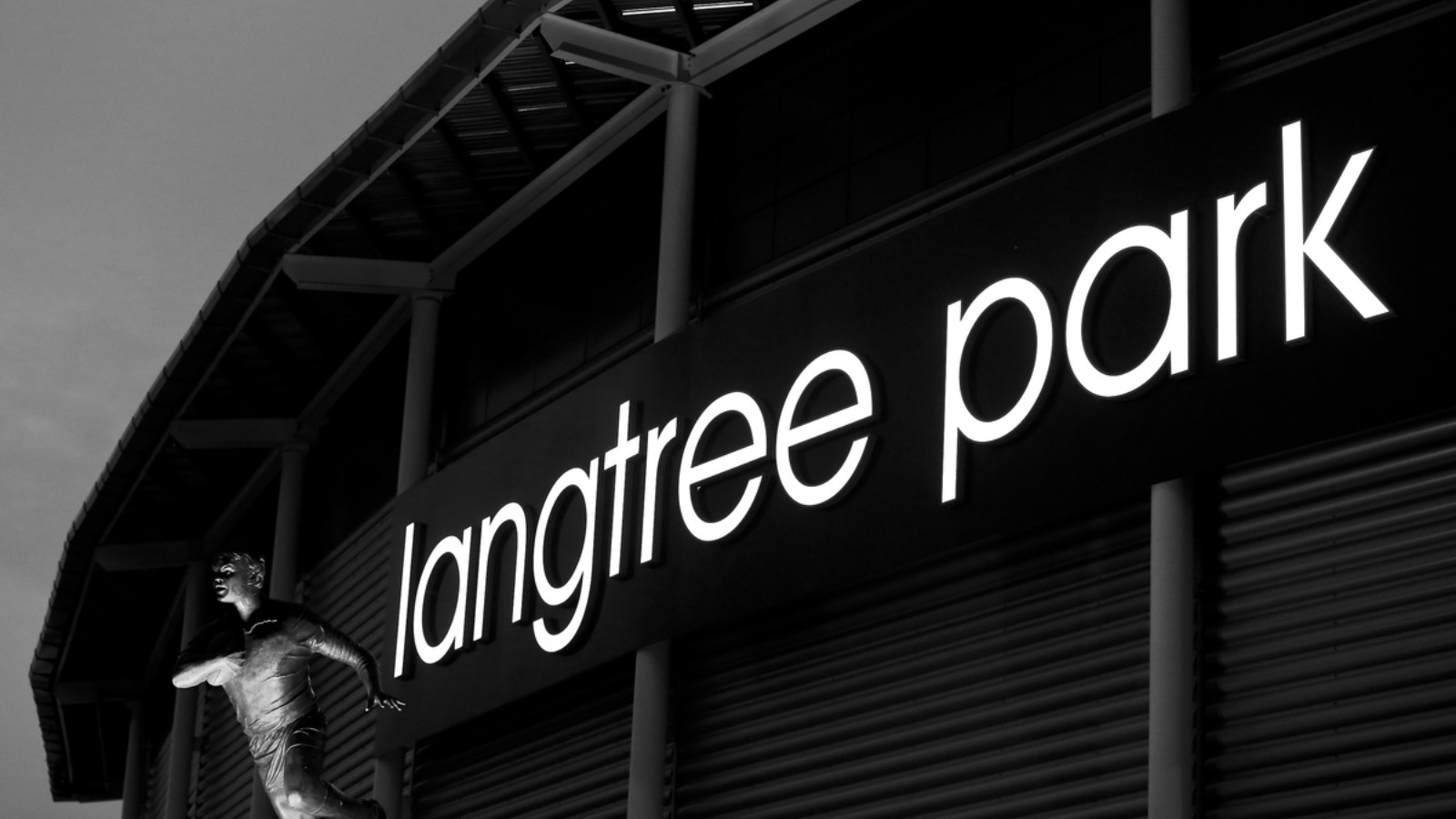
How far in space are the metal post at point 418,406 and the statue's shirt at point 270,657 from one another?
6.10 metres

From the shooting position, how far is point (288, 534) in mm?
21125

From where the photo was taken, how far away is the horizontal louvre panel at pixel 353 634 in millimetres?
18406

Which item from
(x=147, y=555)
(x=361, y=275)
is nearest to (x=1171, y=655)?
(x=361, y=275)

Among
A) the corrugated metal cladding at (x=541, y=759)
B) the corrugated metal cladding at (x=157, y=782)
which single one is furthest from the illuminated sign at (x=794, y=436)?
the corrugated metal cladding at (x=157, y=782)

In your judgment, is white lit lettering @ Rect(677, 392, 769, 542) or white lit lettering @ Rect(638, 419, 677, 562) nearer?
white lit lettering @ Rect(677, 392, 769, 542)

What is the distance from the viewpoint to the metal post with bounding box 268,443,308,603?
21.0 meters

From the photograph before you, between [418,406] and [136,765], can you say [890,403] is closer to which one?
[418,406]

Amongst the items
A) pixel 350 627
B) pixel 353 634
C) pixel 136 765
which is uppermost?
pixel 136 765

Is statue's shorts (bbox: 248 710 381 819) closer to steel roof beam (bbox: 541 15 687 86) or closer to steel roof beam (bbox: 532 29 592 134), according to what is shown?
steel roof beam (bbox: 541 15 687 86)

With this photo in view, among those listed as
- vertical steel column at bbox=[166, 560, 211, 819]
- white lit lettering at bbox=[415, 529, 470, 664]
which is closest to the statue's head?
white lit lettering at bbox=[415, 529, 470, 664]

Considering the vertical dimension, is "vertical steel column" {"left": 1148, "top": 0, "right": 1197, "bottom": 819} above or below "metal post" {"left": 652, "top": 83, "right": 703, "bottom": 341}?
below

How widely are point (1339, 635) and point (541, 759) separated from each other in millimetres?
7528

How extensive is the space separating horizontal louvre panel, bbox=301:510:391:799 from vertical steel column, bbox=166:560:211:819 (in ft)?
17.4

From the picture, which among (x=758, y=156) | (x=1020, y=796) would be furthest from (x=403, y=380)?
(x=1020, y=796)
